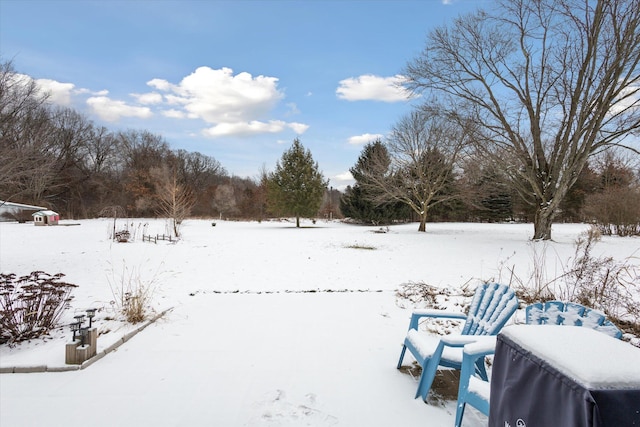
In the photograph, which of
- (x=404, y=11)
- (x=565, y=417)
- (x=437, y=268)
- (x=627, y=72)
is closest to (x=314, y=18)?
(x=404, y=11)

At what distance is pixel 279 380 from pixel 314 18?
7.59 m

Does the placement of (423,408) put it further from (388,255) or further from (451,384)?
(388,255)

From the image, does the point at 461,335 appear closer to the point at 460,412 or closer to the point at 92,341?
the point at 460,412

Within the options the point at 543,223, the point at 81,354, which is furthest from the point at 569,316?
the point at 543,223

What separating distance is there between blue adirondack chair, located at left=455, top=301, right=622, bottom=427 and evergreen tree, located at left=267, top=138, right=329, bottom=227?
21.5 metres

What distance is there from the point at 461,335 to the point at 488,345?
16.8 inches

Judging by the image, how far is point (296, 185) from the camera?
23469mm

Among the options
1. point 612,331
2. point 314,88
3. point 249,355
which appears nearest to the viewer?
point 612,331

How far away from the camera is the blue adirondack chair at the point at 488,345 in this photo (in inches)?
73.2

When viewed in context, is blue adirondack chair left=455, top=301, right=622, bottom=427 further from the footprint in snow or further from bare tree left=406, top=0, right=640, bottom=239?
bare tree left=406, top=0, right=640, bottom=239

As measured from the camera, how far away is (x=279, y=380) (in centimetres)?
266

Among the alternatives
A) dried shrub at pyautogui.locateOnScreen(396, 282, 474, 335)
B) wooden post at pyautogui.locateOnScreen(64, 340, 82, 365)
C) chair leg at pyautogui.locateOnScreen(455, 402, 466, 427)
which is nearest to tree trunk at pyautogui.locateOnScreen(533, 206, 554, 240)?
dried shrub at pyautogui.locateOnScreen(396, 282, 474, 335)

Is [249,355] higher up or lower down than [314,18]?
lower down

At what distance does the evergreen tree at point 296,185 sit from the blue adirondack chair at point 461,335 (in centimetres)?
2086
